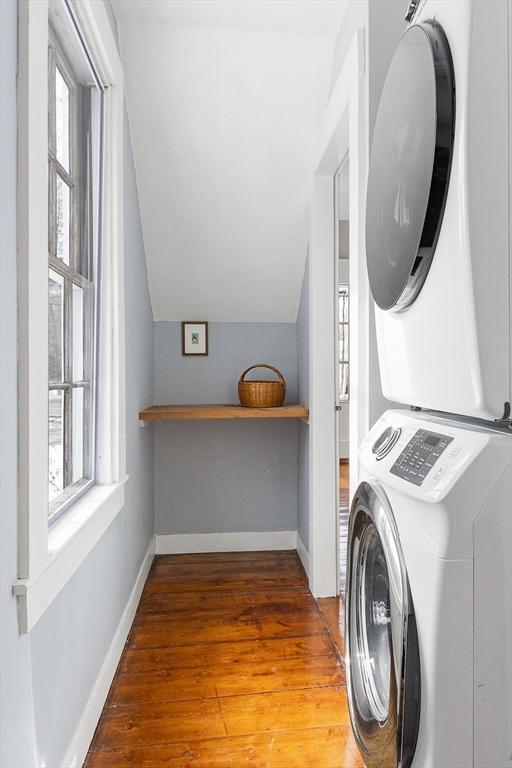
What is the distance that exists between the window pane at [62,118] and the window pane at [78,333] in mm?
405

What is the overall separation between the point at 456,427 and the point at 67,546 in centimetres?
95

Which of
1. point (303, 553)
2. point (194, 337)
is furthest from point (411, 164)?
point (303, 553)

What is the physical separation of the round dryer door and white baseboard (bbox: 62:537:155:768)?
1391 mm

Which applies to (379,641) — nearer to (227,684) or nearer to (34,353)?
(227,684)

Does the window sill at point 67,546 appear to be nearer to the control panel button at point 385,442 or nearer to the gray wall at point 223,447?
the control panel button at point 385,442

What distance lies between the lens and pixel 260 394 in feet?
9.02

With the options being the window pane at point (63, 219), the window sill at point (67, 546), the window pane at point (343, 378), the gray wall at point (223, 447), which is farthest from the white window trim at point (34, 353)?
the window pane at point (343, 378)

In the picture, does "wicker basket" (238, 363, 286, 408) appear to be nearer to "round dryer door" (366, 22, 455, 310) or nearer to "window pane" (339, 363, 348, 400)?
"round dryer door" (366, 22, 455, 310)

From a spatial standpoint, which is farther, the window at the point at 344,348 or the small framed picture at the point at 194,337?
the window at the point at 344,348

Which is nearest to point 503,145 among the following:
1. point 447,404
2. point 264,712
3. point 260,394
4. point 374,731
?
point 447,404

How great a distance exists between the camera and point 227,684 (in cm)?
176

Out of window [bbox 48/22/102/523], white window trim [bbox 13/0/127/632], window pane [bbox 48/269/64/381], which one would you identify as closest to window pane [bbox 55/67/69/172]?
window [bbox 48/22/102/523]

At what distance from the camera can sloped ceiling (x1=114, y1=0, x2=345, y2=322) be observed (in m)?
2.09

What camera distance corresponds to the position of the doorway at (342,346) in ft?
Answer: 8.13
